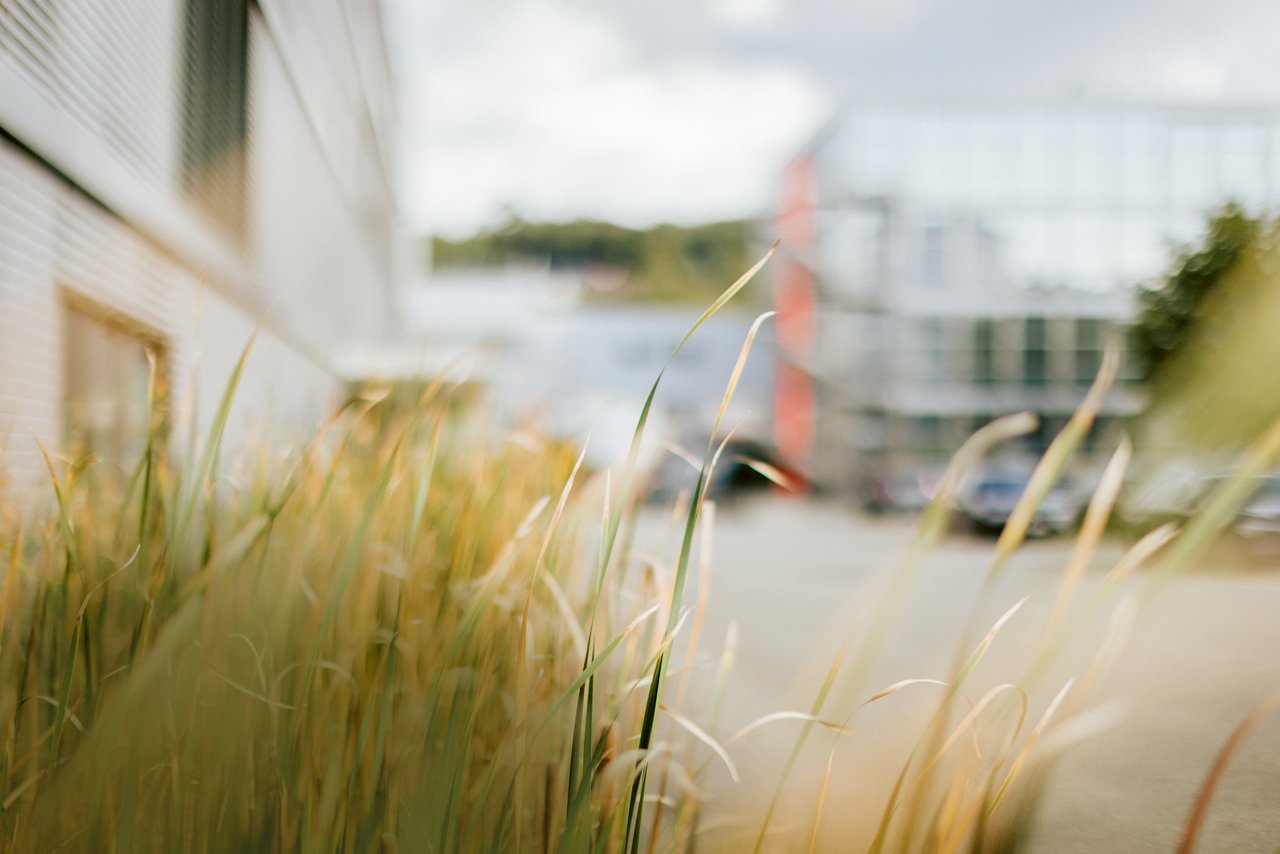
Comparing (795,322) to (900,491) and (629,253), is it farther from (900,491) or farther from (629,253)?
(629,253)

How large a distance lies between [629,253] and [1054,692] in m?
52.6

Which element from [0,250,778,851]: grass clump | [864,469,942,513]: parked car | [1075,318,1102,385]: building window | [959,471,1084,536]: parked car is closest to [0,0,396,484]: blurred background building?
[0,250,778,851]: grass clump

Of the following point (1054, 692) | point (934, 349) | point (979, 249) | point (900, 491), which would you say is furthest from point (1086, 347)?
point (1054, 692)

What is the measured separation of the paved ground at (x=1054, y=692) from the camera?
1.41 m

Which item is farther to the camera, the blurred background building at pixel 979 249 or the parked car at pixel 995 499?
the blurred background building at pixel 979 249

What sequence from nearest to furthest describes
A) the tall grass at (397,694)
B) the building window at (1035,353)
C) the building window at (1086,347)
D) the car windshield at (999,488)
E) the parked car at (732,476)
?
the tall grass at (397,694) < the car windshield at (999,488) < the parked car at (732,476) < the building window at (1086,347) < the building window at (1035,353)

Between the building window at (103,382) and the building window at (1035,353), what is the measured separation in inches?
905

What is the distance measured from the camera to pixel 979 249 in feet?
83.1

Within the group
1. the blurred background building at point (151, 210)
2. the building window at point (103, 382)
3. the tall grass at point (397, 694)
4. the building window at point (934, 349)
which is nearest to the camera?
the tall grass at point (397, 694)

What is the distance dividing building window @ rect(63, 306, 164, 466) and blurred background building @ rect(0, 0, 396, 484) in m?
0.02

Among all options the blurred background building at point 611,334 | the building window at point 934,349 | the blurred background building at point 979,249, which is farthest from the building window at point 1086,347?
the blurred background building at point 611,334

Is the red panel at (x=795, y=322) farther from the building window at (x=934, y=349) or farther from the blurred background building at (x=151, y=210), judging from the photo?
the blurred background building at (x=151, y=210)

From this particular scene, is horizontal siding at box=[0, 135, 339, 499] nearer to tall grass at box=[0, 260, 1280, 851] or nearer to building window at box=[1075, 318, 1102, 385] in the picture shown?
tall grass at box=[0, 260, 1280, 851]

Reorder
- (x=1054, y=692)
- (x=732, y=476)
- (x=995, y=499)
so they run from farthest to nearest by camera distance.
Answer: (x=732, y=476) < (x=995, y=499) < (x=1054, y=692)
